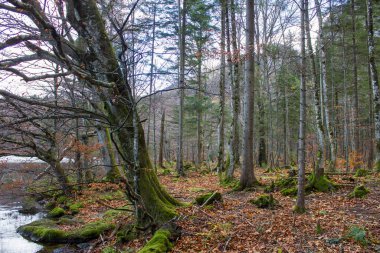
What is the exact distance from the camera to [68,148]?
13062 millimetres

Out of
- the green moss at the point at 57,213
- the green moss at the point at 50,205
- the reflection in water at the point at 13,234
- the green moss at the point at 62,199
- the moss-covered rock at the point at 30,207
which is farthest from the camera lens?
the green moss at the point at 62,199

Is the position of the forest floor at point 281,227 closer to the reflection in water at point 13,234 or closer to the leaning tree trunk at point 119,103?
the leaning tree trunk at point 119,103

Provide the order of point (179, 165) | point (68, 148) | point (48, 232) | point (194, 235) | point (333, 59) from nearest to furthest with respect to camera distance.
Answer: point (194, 235) → point (48, 232) → point (68, 148) → point (179, 165) → point (333, 59)

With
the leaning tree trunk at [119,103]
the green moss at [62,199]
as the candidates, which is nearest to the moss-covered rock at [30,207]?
the green moss at [62,199]

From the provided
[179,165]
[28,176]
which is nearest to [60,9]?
[28,176]

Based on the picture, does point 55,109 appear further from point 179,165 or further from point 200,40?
point 200,40

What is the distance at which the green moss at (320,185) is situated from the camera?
380 inches

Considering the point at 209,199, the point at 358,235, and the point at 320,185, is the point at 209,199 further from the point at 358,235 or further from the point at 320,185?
the point at 358,235

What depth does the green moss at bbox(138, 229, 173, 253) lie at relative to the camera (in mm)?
5488

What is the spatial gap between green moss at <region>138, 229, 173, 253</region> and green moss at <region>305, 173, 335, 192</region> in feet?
18.4

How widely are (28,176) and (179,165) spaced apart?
8.40 meters

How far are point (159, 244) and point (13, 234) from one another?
22.2 ft

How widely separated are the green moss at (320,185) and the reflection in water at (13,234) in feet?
27.3

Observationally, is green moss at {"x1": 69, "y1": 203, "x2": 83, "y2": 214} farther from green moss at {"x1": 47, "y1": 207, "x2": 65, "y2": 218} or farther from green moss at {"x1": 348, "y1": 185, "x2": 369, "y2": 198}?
green moss at {"x1": 348, "y1": 185, "x2": 369, "y2": 198}
